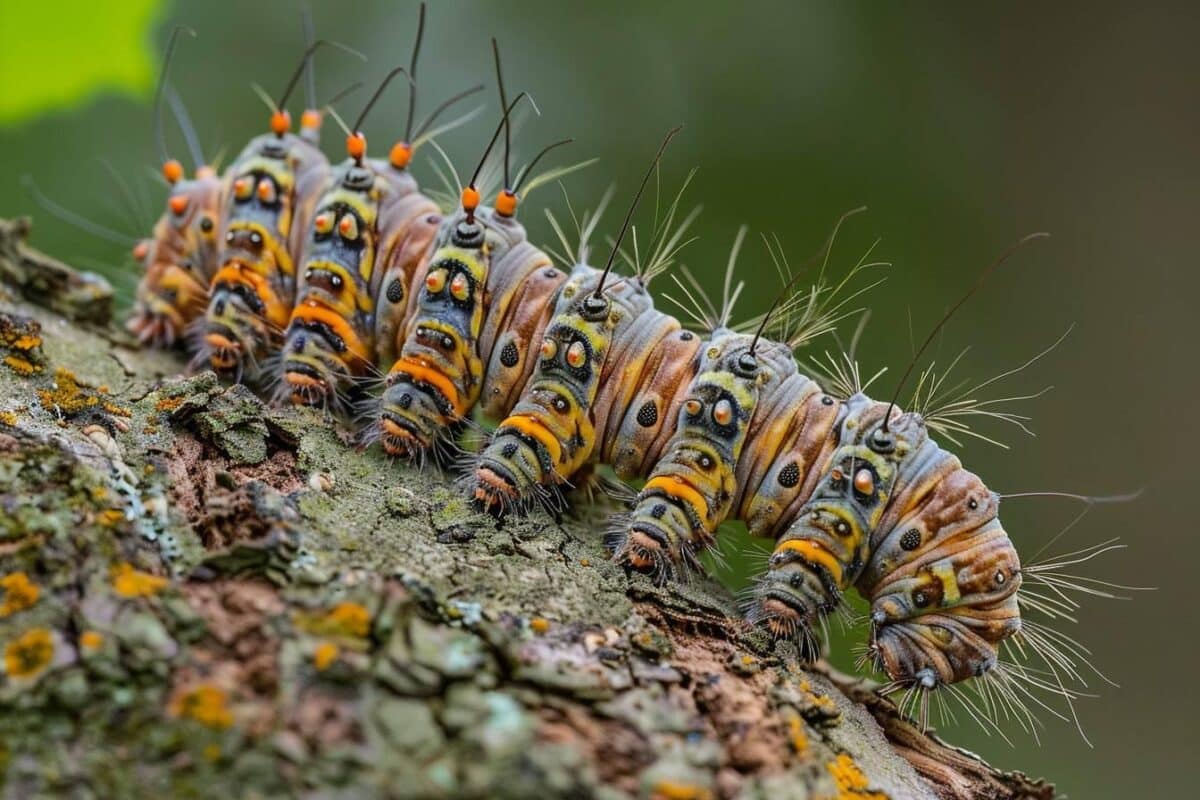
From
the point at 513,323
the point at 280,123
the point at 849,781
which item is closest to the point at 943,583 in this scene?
the point at 849,781

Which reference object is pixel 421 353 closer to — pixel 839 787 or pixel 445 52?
pixel 839 787

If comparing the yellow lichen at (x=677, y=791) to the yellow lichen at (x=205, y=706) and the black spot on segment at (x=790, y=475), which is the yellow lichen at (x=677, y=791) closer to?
the yellow lichen at (x=205, y=706)

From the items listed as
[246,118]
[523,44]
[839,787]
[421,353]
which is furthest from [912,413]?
[246,118]

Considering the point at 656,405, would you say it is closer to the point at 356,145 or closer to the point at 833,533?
the point at 833,533

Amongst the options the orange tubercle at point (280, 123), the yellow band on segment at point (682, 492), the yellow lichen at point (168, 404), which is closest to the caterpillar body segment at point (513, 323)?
the yellow band on segment at point (682, 492)

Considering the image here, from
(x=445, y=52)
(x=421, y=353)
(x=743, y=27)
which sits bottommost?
(x=421, y=353)
